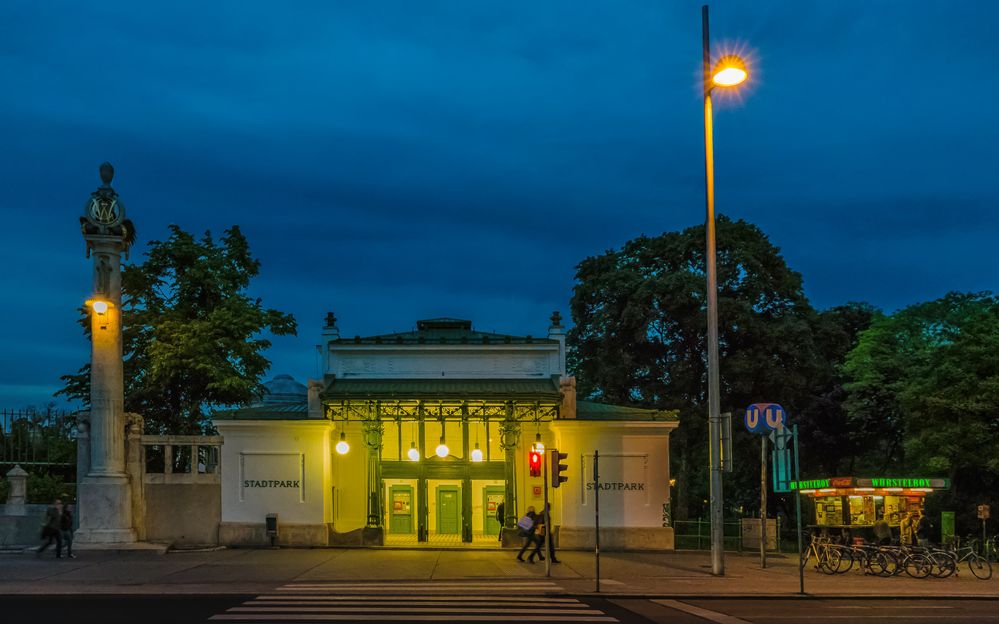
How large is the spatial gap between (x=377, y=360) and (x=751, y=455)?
2311cm

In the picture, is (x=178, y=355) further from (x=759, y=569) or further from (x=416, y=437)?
(x=759, y=569)

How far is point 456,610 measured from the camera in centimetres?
1828

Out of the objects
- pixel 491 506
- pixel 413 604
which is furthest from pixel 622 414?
pixel 413 604

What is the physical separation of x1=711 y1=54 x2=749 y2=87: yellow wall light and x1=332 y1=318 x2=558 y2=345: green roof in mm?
15523

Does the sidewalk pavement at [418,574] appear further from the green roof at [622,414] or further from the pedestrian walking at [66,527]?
the green roof at [622,414]

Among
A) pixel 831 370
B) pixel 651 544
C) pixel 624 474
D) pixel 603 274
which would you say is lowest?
pixel 651 544

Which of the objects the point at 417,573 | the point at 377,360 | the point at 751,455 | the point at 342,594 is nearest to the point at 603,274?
the point at 751,455

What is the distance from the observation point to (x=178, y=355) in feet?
145

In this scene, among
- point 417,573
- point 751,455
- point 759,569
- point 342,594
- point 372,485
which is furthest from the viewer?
point 751,455

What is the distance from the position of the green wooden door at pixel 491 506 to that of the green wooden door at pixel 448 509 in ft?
3.12

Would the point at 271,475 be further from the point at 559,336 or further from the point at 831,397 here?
the point at 831,397

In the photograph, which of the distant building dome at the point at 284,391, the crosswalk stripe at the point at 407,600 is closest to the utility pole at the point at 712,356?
the crosswalk stripe at the point at 407,600

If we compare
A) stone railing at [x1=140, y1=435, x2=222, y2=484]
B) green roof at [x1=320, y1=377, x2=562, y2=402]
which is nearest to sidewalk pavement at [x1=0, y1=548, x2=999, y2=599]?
stone railing at [x1=140, y1=435, x2=222, y2=484]

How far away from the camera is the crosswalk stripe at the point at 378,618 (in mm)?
16625
